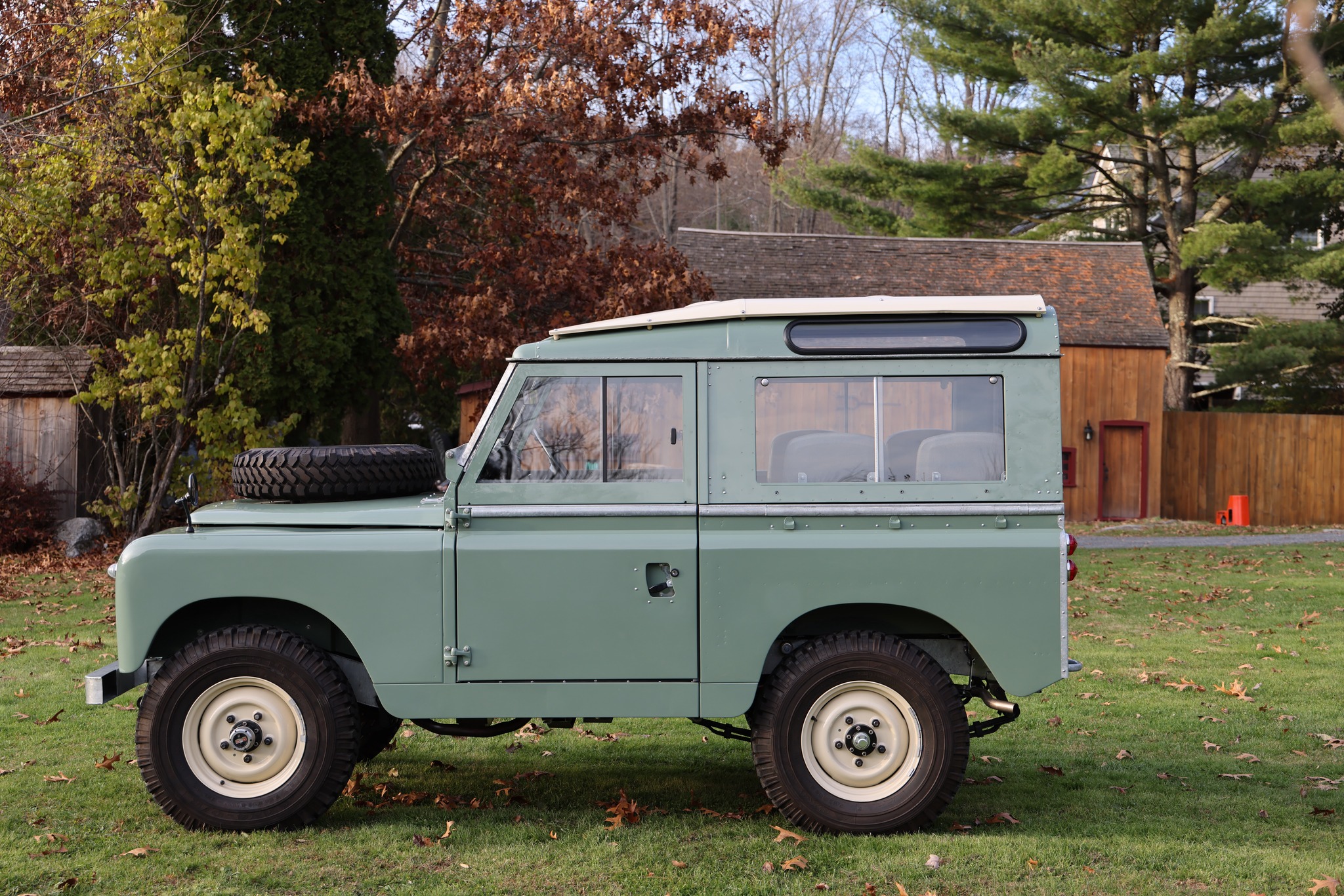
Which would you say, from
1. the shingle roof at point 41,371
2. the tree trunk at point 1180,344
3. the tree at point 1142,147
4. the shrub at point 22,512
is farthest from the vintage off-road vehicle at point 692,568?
the tree trunk at point 1180,344

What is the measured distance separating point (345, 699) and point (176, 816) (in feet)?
3.09

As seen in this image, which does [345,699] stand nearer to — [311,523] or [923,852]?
[311,523]

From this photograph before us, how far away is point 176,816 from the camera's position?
17.9ft

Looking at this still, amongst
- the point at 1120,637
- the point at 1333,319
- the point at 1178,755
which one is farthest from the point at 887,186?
the point at 1178,755

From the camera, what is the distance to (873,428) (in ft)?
17.9

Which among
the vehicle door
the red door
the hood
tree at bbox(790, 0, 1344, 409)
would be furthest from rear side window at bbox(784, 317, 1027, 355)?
tree at bbox(790, 0, 1344, 409)

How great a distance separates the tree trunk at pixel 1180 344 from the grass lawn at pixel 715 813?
2113cm

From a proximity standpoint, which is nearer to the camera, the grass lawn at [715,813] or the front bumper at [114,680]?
the grass lawn at [715,813]

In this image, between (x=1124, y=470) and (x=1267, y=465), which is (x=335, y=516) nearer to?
(x=1124, y=470)

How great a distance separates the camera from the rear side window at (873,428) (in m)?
5.44

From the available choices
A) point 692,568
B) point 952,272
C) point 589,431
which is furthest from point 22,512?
point 952,272

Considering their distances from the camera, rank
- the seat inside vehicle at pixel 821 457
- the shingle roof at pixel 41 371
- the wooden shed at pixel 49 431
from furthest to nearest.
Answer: the wooden shed at pixel 49 431
the shingle roof at pixel 41 371
the seat inside vehicle at pixel 821 457

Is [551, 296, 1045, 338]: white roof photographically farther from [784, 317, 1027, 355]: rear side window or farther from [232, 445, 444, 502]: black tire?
[232, 445, 444, 502]: black tire

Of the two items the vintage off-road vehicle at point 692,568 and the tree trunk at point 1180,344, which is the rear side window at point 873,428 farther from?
the tree trunk at point 1180,344
